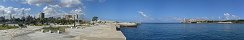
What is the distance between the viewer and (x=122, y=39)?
33094mm

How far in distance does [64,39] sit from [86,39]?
8.40ft

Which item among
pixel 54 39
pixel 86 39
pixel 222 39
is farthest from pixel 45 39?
pixel 222 39

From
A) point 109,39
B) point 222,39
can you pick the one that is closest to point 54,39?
point 109,39

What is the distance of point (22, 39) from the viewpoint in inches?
1421

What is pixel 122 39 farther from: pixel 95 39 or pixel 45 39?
pixel 45 39

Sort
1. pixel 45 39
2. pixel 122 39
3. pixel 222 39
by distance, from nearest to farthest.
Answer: pixel 122 39, pixel 45 39, pixel 222 39

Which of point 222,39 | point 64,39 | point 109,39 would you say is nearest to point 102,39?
point 109,39

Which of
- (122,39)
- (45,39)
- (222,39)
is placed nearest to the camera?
(122,39)

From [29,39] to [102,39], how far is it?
26.4 feet

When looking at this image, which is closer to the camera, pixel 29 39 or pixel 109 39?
pixel 109 39

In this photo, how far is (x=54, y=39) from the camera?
35.0 metres

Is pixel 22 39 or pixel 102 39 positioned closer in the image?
pixel 102 39

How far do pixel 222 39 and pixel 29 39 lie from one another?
31.7m

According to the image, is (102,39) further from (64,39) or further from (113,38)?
(64,39)
